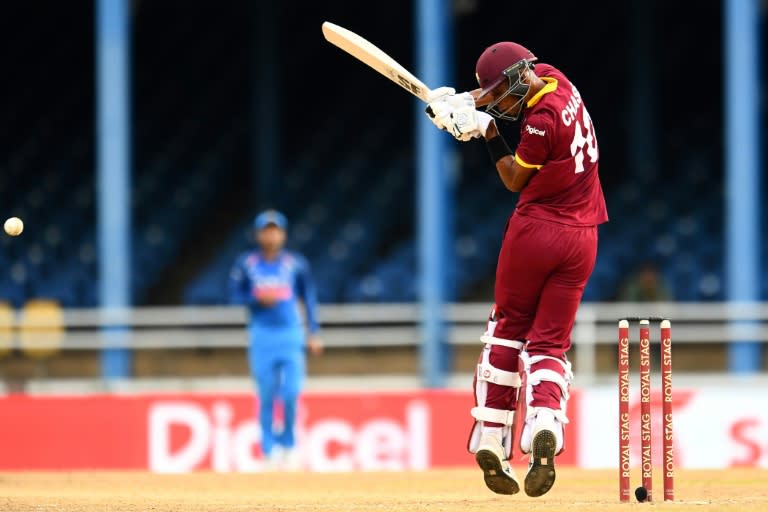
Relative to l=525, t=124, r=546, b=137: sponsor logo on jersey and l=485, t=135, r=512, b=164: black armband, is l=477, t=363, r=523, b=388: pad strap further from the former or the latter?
l=525, t=124, r=546, b=137: sponsor logo on jersey

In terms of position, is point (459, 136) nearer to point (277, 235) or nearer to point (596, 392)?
point (277, 235)

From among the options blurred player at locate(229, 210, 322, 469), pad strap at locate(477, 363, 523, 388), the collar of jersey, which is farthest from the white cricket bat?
blurred player at locate(229, 210, 322, 469)

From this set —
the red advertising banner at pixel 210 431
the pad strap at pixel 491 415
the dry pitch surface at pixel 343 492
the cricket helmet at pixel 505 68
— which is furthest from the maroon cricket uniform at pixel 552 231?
the red advertising banner at pixel 210 431

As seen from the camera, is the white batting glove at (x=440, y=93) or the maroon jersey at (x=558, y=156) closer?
the maroon jersey at (x=558, y=156)

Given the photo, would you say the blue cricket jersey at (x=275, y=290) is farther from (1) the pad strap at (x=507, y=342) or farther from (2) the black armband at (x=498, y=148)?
(2) the black armband at (x=498, y=148)

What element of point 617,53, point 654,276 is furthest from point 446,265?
point 617,53

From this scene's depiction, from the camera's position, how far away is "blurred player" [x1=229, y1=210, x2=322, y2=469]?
1172 cm

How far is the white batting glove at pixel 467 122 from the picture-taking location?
22.2 feet

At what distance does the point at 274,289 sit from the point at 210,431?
1.86m

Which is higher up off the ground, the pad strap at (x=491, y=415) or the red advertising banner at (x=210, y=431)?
the pad strap at (x=491, y=415)

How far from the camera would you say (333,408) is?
42.9 ft

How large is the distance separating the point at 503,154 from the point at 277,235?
17.2 feet

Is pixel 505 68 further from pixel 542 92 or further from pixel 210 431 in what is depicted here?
pixel 210 431

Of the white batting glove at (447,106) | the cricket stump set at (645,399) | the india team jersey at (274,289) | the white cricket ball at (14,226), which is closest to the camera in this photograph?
the cricket stump set at (645,399)
